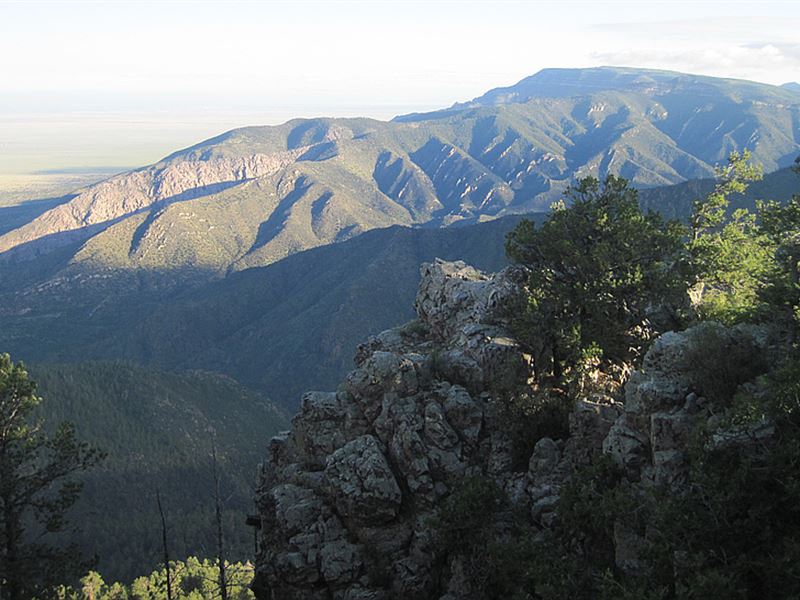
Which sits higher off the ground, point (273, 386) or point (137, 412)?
point (137, 412)

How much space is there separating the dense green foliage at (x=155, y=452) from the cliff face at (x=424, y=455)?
5436 cm

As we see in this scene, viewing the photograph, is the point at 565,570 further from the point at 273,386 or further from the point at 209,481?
the point at 273,386

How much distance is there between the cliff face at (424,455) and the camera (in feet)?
71.2

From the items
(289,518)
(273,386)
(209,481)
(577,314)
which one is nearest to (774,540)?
(577,314)

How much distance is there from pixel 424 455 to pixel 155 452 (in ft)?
344

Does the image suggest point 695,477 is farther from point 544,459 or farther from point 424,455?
point 424,455

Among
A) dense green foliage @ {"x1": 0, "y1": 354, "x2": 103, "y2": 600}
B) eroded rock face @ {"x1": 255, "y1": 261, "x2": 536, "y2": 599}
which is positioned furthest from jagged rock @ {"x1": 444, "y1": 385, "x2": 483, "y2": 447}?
dense green foliage @ {"x1": 0, "y1": 354, "x2": 103, "y2": 600}

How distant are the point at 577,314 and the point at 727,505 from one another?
45.5 feet

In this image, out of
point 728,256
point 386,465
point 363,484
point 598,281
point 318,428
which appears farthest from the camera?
point 318,428

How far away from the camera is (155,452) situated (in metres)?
119

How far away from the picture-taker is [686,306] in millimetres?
30875

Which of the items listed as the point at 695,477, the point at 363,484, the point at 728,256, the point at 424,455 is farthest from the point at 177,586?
the point at 695,477

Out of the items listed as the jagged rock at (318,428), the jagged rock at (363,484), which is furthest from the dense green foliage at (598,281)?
the jagged rock at (318,428)

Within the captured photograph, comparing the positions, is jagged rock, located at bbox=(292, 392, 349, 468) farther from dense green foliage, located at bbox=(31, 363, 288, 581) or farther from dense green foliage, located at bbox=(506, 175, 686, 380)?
dense green foliage, located at bbox=(31, 363, 288, 581)
